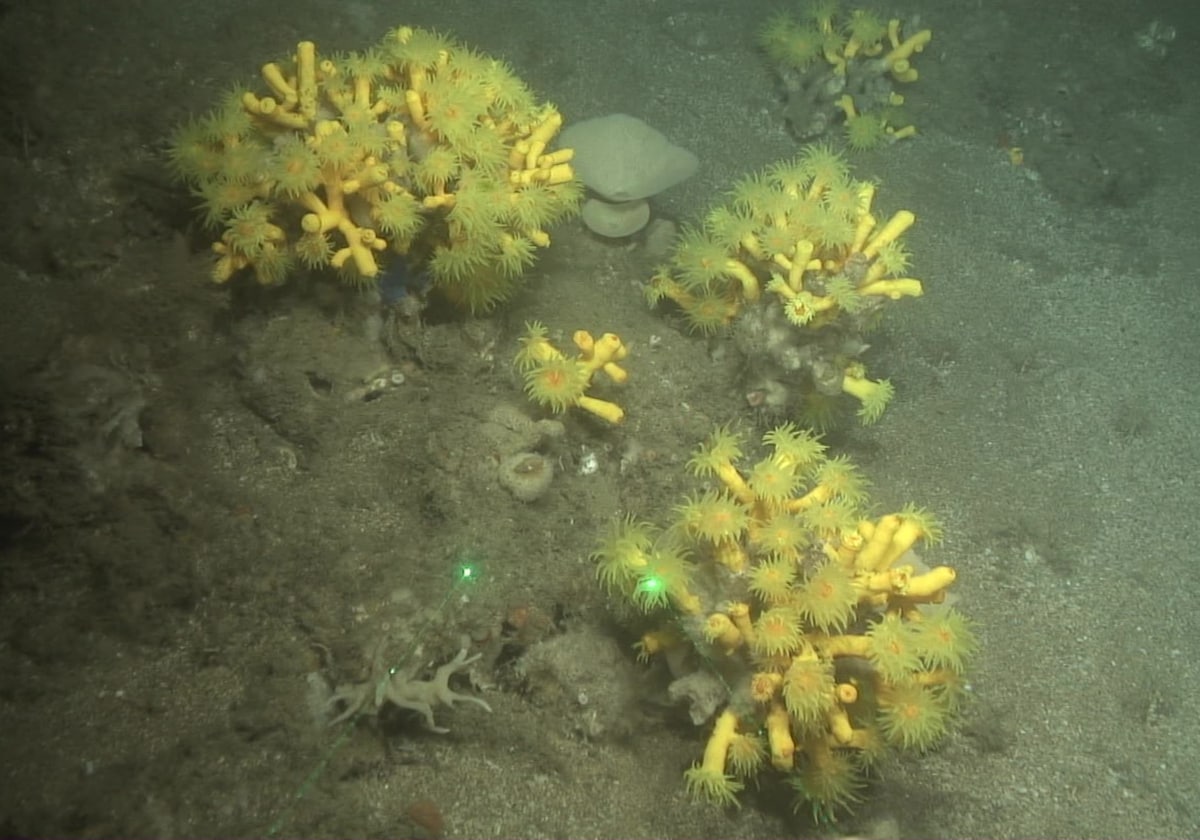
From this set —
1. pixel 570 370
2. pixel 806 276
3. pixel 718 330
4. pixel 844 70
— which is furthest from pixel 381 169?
pixel 844 70

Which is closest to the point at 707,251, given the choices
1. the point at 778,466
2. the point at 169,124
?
the point at 778,466

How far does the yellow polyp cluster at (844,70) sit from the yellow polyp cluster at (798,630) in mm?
4185

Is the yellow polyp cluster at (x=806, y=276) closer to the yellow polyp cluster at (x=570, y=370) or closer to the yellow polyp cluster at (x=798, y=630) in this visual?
the yellow polyp cluster at (x=570, y=370)

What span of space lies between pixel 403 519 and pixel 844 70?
5.60 m

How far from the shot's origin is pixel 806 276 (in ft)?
13.8

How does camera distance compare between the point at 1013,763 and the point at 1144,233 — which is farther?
the point at 1144,233

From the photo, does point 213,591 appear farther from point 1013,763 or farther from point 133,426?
point 1013,763

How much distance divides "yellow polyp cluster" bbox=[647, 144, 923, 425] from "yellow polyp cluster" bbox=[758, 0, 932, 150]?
230cm

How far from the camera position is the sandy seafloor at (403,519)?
9.44ft

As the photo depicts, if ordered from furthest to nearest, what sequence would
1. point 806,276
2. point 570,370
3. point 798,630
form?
point 806,276
point 570,370
point 798,630

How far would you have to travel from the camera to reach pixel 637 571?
126 inches

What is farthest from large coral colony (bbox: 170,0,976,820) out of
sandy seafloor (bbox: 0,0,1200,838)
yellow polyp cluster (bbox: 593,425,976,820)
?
sandy seafloor (bbox: 0,0,1200,838)

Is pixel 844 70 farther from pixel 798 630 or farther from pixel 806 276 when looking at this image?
pixel 798 630

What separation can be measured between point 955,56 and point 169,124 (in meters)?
6.74
